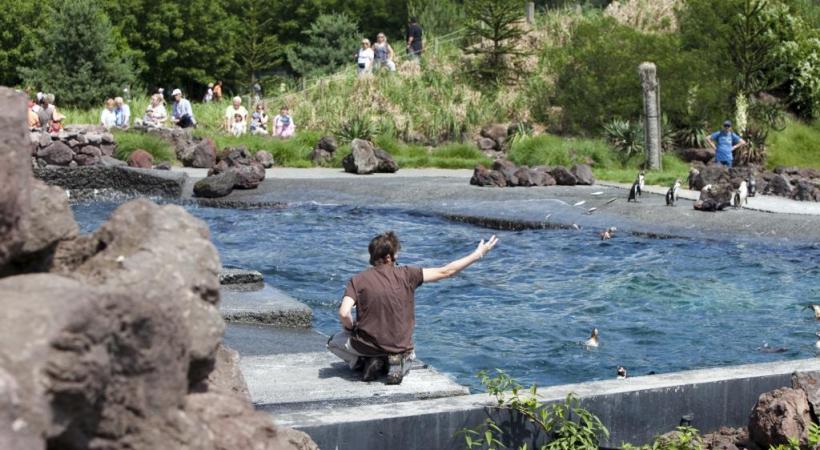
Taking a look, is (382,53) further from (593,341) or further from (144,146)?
(593,341)

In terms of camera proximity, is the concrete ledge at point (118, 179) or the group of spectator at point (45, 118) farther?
the group of spectator at point (45, 118)

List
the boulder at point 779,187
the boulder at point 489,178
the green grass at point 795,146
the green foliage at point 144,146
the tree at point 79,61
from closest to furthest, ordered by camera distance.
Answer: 1. the boulder at point 779,187
2. the boulder at point 489,178
3. the green foliage at point 144,146
4. the green grass at point 795,146
5. the tree at point 79,61

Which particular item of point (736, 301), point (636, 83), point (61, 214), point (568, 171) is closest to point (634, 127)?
point (636, 83)

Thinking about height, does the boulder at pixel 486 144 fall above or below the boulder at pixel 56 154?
below

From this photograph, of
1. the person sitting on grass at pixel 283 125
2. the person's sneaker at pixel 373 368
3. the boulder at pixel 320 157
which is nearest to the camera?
the person's sneaker at pixel 373 368

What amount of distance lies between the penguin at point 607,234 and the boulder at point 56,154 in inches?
428

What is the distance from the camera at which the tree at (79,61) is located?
3556cm

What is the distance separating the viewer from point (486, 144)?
1166 inches

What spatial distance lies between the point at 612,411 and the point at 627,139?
824 inches

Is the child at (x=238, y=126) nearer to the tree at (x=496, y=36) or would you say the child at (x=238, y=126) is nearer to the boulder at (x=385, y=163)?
the boulder at (x=385, y=163)

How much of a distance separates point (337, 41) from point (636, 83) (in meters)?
15.9

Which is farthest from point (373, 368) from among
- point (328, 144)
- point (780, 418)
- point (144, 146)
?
point (328, 144)

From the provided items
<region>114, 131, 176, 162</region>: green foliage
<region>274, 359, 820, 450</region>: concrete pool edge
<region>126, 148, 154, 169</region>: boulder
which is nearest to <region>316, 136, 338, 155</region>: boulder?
<region>114, 131, 176, 162</region>: green foliage

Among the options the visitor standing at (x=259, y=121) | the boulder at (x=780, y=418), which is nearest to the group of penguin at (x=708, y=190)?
the visitor standing at (x=259, y=121)
